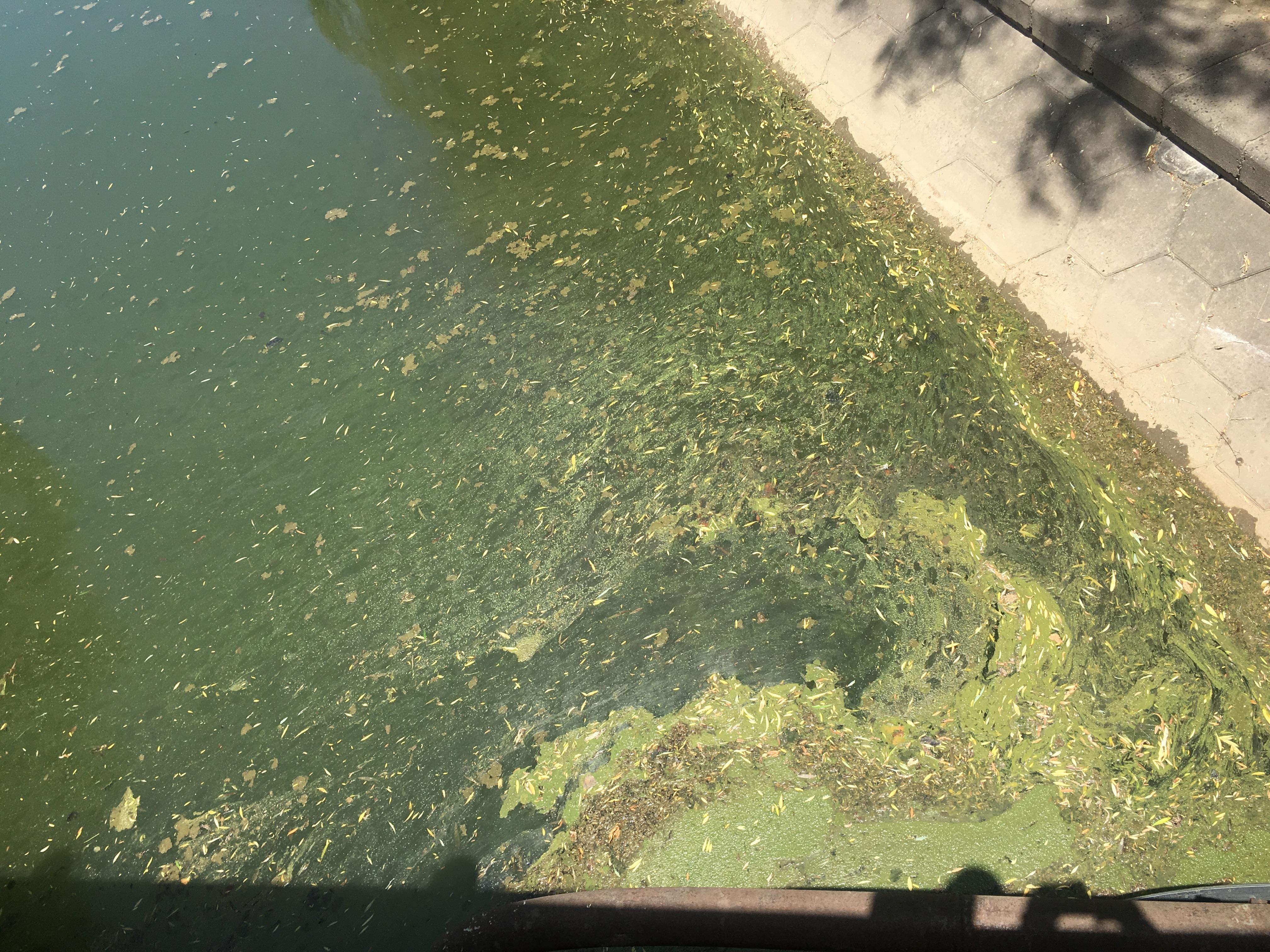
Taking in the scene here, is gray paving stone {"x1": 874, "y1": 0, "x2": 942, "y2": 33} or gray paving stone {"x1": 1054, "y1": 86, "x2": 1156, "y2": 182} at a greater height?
gray paving stone {"x1": 874, "y1": 0, "x2": 942, "y2": 33}

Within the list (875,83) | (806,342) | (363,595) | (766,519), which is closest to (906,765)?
(766,519)

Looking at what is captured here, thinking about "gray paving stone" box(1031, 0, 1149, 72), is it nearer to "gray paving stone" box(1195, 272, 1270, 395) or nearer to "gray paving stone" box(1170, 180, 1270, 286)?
"gray paving stone" box(1170, 180, 1270, 286)

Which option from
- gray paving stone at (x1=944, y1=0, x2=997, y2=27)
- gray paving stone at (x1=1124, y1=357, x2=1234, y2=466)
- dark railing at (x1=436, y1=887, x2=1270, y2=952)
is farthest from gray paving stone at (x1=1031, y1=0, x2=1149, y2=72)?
dark railing at (x1=436, y1=887, x2=1270, y2=952)

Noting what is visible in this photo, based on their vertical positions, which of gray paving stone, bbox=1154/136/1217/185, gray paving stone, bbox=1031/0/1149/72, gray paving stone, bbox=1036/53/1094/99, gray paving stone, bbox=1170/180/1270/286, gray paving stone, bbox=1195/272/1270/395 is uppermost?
gray paving stone, bbox=1031/0/1149/72

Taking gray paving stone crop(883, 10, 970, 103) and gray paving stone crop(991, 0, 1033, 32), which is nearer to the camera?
gray paving stone crop(991, 0, 1033, 32)

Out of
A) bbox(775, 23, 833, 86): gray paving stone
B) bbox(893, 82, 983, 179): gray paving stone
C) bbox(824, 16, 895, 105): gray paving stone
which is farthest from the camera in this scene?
bbox(775, 23, 833, 86): gray paving stone

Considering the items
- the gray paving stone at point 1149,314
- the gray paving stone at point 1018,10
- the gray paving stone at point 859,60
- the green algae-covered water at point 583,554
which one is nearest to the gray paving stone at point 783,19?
the green algae-covered water at point 583,554

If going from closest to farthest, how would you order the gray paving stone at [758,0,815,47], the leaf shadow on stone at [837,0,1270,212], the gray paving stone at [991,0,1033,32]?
the leaf shadow on stone at [837,0,1270,212] < the gray paving stone at [991,0,1033,32] < the gray paving stone at [758,0,815,47]
